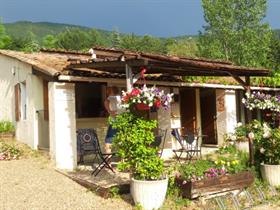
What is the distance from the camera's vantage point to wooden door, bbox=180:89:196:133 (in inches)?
590

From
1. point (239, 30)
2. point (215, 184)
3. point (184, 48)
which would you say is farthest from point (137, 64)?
point (184, 48)

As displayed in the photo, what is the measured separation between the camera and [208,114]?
15.5 metres

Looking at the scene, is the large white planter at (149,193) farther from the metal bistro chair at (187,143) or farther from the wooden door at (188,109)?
the wooden door at (188,109)

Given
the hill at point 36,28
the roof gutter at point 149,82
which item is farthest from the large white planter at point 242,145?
the hill at point 36,28

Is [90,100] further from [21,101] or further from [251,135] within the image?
[251,135]

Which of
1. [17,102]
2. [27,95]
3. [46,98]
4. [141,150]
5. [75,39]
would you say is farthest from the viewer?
[75,39]

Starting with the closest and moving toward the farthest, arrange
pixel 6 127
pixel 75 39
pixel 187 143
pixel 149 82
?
pixel 187 143 → pixel 149 82 → pixel 6 127 → pixel 75 39

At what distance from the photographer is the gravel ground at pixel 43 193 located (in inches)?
283

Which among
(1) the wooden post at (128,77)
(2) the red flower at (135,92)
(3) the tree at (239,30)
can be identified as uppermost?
(3) the tree at (239,30)

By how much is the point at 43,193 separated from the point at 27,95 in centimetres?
500

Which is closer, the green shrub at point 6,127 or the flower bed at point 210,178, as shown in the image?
the flower bed at point 210,178

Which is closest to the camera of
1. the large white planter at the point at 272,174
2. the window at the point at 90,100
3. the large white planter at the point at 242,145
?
the large white planter at the point at 272,174

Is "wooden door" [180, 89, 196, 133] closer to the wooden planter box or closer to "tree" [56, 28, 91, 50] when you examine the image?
the wooden planter box

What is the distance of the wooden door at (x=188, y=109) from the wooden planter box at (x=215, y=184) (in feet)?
21.9
